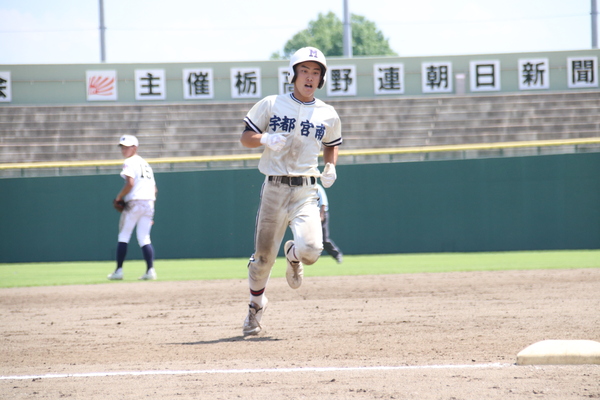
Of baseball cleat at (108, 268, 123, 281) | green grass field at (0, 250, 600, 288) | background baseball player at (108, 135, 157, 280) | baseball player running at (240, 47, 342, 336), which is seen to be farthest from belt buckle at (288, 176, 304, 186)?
baseball cleat at (108, 268, 123, 281)

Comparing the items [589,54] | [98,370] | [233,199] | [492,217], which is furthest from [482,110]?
[98,370]

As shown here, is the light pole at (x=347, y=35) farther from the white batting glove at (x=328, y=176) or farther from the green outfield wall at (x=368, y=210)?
the white batting glove at (x=328, y=176)

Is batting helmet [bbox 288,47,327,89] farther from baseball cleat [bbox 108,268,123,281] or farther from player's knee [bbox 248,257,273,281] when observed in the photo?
baseball cleat [bbox 108,268,123,281]

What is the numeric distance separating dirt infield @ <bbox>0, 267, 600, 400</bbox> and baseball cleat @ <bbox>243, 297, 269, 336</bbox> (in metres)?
0.08

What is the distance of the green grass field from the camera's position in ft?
35.4

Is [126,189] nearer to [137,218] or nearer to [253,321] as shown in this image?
[137,218]

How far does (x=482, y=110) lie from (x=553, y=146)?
10041mm

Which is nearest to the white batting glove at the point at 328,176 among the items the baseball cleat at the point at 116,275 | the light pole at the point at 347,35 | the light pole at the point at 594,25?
the baseball cleat at the point at 116,275

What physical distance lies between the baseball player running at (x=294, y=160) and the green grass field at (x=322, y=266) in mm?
5387

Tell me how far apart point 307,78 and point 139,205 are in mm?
5475

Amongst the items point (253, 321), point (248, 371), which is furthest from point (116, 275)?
point (248, 371)

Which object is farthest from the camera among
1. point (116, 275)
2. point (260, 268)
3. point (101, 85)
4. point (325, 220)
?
point (101, 85)

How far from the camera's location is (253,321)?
545 cm

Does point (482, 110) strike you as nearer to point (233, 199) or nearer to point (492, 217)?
point (492, 217)
